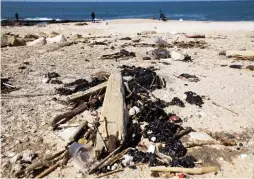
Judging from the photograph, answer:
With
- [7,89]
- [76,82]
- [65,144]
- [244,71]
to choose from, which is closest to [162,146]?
[65,144]

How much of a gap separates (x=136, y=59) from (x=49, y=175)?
28.7ft

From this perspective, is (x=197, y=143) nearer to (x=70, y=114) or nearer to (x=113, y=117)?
(x=113, y=117)

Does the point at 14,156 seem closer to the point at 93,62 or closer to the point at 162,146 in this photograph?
the point at 162,146

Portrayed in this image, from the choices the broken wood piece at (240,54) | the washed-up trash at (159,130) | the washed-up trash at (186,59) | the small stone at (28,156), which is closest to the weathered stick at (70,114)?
the small stone at (28,156)

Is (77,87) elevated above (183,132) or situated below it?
above

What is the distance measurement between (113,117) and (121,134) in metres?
0.59

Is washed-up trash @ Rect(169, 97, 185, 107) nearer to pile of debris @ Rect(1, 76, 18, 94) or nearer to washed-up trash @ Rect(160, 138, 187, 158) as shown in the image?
washed-up trash @ Rect(160, 138, 187, 158)

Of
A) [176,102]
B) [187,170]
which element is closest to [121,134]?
[187,170]

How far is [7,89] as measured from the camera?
8906mm

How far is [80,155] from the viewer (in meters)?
5.45

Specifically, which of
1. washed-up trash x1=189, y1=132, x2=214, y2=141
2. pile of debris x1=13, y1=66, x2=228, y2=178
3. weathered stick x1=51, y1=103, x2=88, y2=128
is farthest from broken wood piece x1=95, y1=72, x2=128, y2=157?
washed-up trash x1=189, y1=132, x2=214, y2=141

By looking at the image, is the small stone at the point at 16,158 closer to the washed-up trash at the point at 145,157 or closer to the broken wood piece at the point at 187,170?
the washed-up trash at the point at 145,157

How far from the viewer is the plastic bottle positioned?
5297mm

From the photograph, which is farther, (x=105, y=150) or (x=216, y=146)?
(x=216, y=146)
